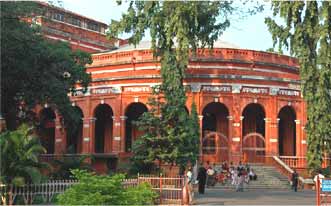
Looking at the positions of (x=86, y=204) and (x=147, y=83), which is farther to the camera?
(x=147, y=83)

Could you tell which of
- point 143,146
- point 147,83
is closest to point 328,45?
point 143,146

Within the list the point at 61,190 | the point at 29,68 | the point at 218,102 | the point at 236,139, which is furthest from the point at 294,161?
the point at 61,190

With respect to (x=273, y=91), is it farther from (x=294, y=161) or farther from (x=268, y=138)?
(x=294, y=161)

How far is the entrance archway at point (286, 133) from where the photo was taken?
1762 inches

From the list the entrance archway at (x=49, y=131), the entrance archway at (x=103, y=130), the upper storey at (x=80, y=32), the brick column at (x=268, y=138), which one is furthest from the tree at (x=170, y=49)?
the upper storey at (x=80, y=32)

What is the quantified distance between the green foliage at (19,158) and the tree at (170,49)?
25.9 feet

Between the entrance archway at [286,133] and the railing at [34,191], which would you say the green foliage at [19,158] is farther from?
the entrance archway at [286,133]

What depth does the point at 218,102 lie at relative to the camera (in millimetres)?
40531

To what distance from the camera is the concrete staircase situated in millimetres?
35325

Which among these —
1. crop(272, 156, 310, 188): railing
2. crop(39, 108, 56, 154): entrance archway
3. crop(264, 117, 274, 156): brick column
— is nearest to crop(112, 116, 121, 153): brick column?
crop(39, 108, 56, 154): entrance archway

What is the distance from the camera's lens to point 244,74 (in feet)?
134

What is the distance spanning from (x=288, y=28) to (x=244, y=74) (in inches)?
583

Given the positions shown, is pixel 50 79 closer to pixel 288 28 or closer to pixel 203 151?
pixel 288 28

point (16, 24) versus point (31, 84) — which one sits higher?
point (16, 24)
